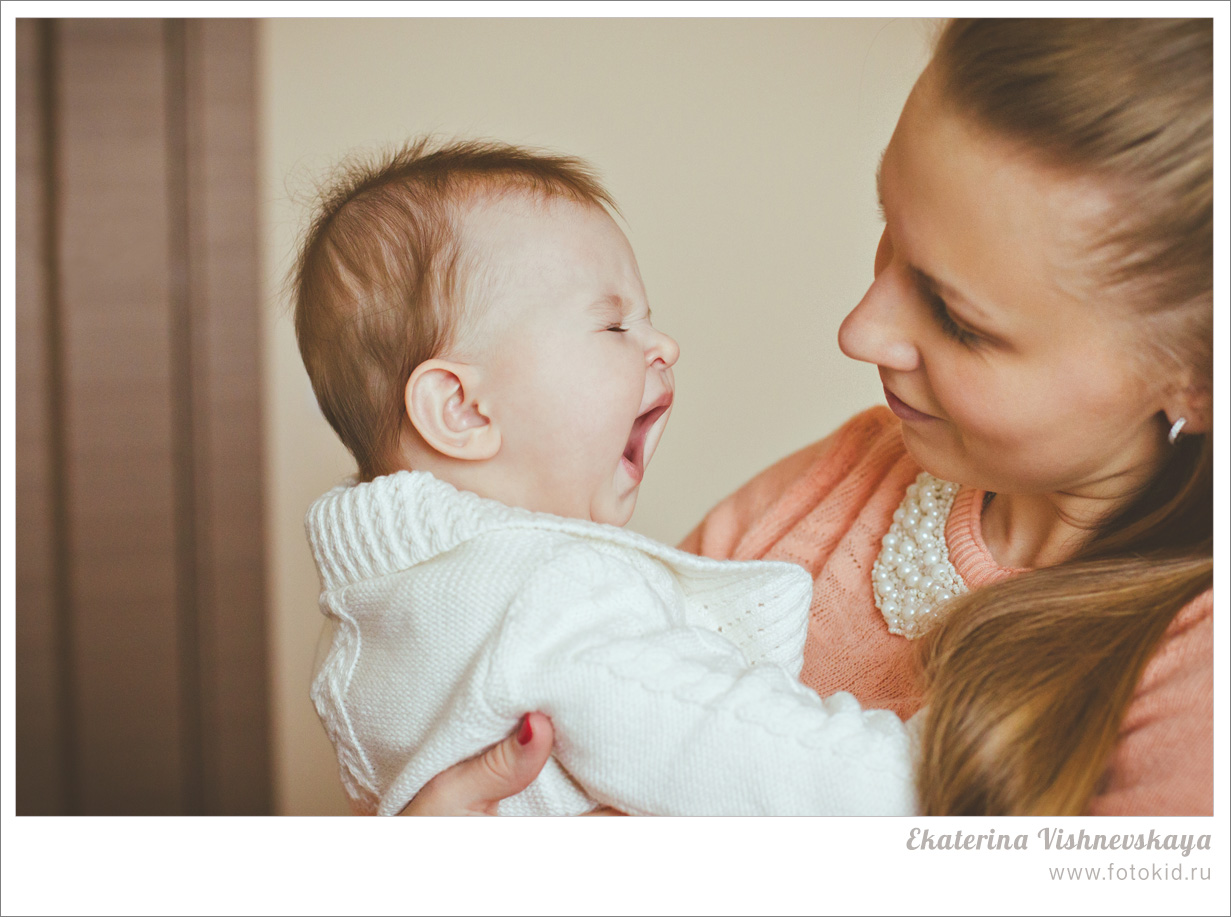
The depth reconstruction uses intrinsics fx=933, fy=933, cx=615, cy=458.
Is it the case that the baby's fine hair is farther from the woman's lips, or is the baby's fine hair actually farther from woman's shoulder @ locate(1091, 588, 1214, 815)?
woman's shoulder @ locate(1091, 588, 1214, 815)

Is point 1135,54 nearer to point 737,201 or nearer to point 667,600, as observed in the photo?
point 667,600

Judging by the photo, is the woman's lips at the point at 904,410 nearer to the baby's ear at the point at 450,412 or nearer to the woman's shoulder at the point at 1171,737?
the woman's shoulder at the point at 1171,737

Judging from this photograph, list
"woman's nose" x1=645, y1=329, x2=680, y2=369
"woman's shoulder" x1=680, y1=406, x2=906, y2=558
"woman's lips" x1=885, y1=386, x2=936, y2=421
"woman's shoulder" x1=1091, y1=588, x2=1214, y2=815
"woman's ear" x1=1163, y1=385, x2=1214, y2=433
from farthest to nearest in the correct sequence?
"woman's shoulder" x1=680, y1=406, x2=906, y2=558
"woman's nose" x1=645, y1=329, x2=680, y2=369
"woman's lips" x1=885, y1=386, x2=936, y2=421
"woman's ear" x1=1163, y1=385, x2=1214, y2=433
"woman's shoulder" x1=1091, y1=588, x2=1214, y2=815

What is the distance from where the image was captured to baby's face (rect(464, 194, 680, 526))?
92 cm

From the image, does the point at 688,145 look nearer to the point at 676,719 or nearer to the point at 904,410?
the point at 904,410

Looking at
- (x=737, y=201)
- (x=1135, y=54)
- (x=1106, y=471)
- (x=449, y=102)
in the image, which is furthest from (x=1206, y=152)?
(x=449, y=102)

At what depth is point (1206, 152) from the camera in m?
0.68

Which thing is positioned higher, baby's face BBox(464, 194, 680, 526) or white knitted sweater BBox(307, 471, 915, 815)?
baby's face BBox(464, 194, 680, 526)

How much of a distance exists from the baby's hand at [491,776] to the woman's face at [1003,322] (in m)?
0.44

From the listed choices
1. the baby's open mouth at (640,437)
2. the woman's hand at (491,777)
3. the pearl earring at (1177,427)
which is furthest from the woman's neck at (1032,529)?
the woman's hand at (491,777)

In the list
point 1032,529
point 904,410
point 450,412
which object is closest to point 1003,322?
point 904,410

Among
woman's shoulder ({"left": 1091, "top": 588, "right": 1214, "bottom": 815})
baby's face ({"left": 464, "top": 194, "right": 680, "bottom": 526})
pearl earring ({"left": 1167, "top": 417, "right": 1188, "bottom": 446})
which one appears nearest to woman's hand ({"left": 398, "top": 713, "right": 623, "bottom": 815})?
A: baby's face ({"left": 464, "top": 194, "right": 680, "bottom": 526})

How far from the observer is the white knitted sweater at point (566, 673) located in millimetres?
707

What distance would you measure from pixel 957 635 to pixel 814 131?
731 millimetres
